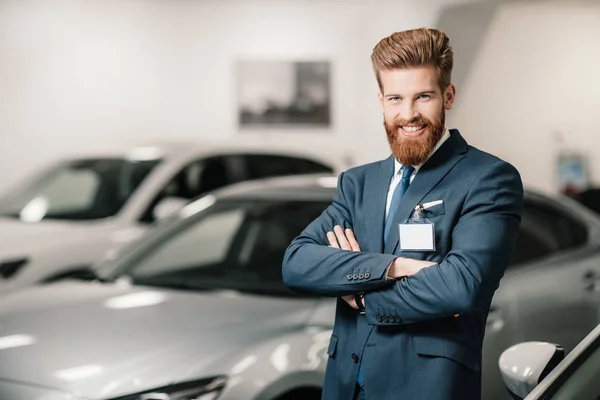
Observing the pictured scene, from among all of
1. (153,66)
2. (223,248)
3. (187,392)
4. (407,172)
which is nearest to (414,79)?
(407,172)

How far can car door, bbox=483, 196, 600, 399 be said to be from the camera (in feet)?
9.23

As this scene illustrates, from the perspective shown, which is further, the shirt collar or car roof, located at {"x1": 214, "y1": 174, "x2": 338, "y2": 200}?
car roof, located at {"x1": 214, "y1": 174, "x2": 338, "y2": 200}

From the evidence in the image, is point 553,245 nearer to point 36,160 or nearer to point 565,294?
point 565,294

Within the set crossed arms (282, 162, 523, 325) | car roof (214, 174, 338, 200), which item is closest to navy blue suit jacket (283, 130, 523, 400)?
crossed arms (282, 162, 523, 325)

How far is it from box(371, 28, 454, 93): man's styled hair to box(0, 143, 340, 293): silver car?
9.27ft

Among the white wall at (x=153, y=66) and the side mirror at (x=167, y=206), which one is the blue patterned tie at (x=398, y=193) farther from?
the white wall at (x=153, y=66)

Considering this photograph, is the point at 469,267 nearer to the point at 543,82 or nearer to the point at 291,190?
the point at 291,190

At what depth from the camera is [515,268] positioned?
317 cm

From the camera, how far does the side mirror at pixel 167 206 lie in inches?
175

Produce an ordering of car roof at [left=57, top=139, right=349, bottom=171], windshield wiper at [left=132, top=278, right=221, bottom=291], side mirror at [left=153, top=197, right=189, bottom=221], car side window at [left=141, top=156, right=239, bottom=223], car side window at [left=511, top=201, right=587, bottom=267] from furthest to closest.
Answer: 1. car roof at [left=57, top=139, right=349, bottom=171]
2. car side window at [left=141, top=156, right=239, bottom=223]
3. side mirror at [left=153, top=197, right=189, bottom=221]
4. car side window at [left=511, top=201, right=587, bottom=267]
5. windshield wiper at [left=132, top=278, right=221, bottom=291]

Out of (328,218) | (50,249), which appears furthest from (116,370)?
(50,249)

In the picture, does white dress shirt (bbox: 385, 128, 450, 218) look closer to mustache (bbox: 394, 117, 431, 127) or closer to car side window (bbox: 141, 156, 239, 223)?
mustache (bbox: 394, 117, 431, 127)

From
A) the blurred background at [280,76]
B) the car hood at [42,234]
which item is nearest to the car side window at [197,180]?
the car hood at [42,234]

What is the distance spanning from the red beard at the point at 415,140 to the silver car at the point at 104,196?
9.18ft
